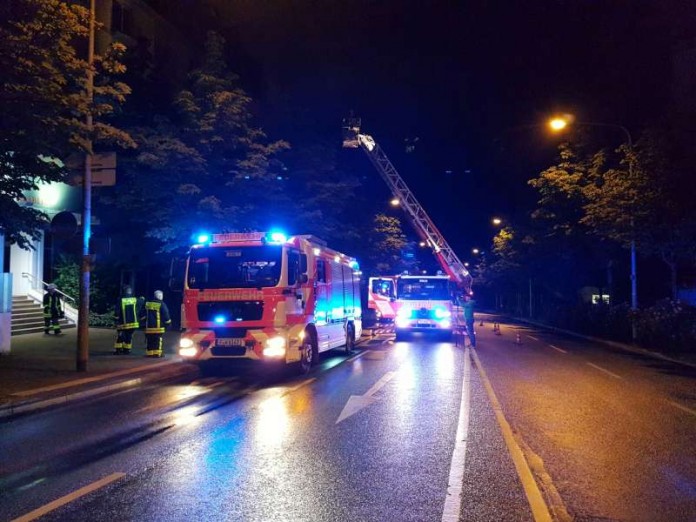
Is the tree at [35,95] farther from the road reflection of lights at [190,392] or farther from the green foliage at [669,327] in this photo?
the green foliage at [669,327]

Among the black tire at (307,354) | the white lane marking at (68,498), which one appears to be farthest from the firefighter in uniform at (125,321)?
the white lane marking at (68,498)

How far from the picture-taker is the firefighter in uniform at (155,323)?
15047 millimetres

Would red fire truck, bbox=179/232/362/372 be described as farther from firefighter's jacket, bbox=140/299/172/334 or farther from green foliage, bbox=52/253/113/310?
green foliage, bbox=52/253/113/310

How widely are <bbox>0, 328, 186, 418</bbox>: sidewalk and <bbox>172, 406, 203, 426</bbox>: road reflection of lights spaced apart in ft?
7.64

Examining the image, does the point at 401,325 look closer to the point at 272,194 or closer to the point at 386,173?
the point at 272,194

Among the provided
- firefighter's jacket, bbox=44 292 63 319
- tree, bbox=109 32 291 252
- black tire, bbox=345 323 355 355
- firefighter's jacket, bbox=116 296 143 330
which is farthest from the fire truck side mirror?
firefighter's jacket, bbox=44 292 63 319

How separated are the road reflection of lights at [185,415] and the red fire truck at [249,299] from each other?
287cm

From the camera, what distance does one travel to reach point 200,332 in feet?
40.9

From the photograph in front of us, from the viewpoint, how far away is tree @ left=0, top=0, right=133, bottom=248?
900cm

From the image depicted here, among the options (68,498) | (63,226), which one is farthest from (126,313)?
(68,498)

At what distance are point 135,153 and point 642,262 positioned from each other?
90.5 ft

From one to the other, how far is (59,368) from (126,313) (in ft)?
9.33

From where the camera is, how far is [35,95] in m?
9.15

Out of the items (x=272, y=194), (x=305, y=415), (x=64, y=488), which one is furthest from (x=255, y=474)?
(x=272, y=194)
